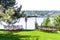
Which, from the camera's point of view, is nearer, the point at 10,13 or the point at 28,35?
the point at 28,35

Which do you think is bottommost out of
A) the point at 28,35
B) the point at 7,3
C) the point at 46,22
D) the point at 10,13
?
the point at 28,35

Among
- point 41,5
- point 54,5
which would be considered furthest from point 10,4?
point 54,5

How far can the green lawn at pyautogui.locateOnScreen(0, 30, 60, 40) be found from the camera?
6.13m

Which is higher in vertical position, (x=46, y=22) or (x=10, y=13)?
(x=10, y=13)

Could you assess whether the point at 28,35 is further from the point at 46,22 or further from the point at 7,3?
the point at 7,3

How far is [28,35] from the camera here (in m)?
6.52

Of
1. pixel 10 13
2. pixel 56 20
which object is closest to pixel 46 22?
pixel 56 20

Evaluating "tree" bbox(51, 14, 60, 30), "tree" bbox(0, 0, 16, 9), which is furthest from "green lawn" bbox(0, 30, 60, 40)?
"tree" bbox(0, 0, 16, 9)

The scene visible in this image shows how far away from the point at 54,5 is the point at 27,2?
967mm

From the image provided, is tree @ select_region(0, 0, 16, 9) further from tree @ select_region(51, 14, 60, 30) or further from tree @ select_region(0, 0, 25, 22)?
tree @ select_region(51, 14, 60, 30)

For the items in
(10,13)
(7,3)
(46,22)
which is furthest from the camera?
(7,3)

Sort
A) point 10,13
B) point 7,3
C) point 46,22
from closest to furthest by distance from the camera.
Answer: point 46,22
point 10,13
point 7,3

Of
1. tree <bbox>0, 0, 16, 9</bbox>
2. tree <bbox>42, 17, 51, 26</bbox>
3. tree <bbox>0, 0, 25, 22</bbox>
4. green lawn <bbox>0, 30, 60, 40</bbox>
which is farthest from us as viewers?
tree <bbox>0, 0, 16, 9</bbox>

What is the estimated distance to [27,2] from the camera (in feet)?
21.6
